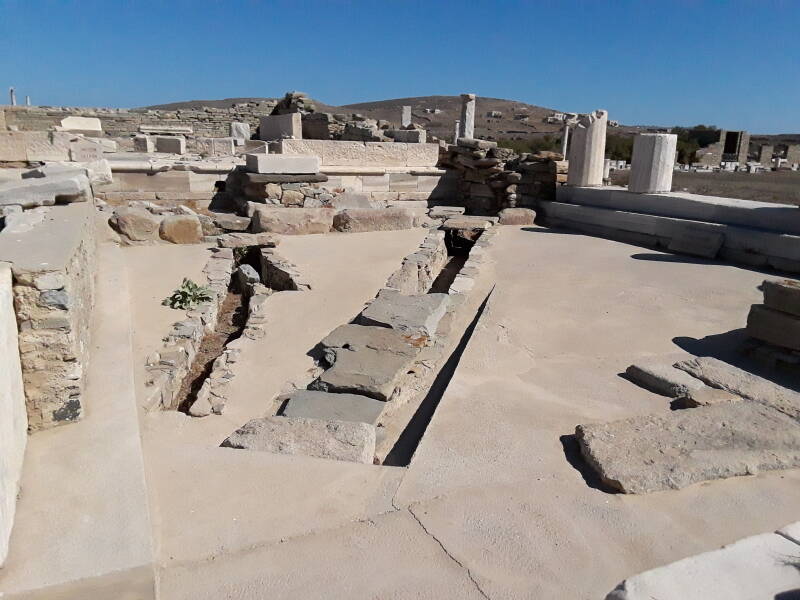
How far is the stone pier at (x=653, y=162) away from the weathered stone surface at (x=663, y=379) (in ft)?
18.8

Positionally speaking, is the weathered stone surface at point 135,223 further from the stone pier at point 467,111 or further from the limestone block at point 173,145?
the stone pier at point 467,111

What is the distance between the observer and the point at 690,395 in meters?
3.27

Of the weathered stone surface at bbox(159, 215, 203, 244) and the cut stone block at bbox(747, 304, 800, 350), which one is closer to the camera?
the cut stone block at bbox(747, 304, 800, 350)

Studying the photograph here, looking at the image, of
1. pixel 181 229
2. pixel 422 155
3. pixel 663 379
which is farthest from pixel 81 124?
pixel 663 379

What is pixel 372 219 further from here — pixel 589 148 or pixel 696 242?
pixel 696 242

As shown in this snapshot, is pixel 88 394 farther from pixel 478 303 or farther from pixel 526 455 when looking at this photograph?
pixel 478 303

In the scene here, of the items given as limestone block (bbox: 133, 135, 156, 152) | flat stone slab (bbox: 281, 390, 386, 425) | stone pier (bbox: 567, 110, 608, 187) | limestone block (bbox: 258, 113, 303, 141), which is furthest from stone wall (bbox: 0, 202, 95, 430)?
limestone block (bbox: 133, 135, 156, 152)

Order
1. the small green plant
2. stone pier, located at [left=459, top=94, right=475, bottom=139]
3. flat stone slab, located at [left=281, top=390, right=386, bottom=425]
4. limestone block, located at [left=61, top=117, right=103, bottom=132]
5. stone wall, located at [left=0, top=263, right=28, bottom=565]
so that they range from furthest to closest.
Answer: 1. stone pier, located at [left=459, top=94, right=475, bottom=139]
2. limestone block, located at [left=61, top=117, right=103, bottom=132]
3. the small green plant
4. flat stone slab, located at [left=281, top=390, right=386, bottom=425]
5. stone wall, located at [left=0, top=263, right=28, bottom=565]

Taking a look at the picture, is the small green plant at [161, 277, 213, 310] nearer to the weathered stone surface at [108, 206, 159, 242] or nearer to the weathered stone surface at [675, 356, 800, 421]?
the weathered stone surface at [108, 206, 159, 242]

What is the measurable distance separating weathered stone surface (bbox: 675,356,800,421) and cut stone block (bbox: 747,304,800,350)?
473 mm

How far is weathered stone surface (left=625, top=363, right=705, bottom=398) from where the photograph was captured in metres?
3.42

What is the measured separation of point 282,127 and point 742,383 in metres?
13.7

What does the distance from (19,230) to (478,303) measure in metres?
3.76

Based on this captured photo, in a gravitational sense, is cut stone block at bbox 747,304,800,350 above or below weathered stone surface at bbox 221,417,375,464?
above
